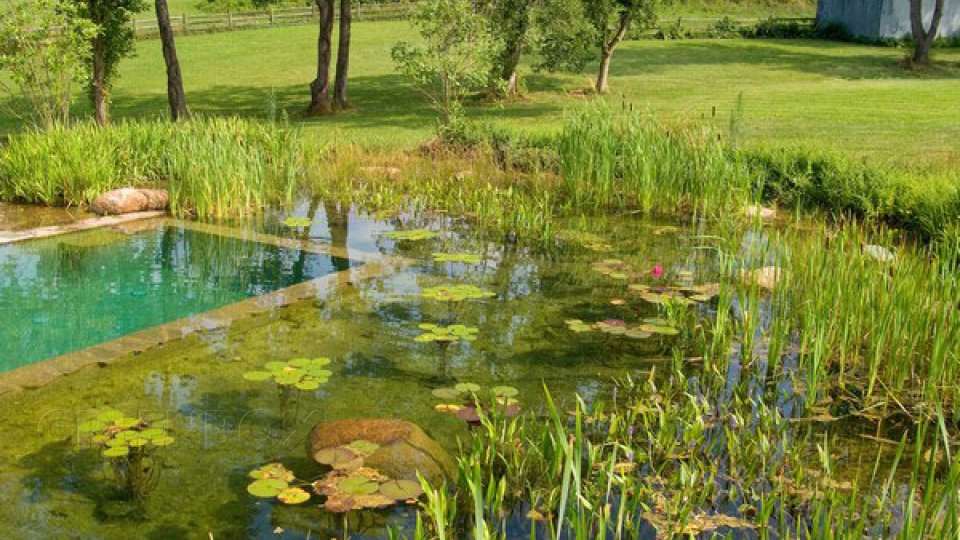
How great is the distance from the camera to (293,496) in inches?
167

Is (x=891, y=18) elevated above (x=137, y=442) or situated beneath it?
elevated above

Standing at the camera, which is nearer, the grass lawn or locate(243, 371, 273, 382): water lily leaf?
locate(243, 371, 273, 382): water lily leaf

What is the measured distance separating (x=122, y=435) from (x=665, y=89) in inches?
817

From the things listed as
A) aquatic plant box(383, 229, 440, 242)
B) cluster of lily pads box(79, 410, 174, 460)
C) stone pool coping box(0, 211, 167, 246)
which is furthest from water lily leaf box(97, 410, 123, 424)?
stone pool coping box(0, 211, 167, 246)

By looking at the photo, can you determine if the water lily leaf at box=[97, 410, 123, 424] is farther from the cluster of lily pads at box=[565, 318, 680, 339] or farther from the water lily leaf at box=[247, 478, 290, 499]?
the cluster of lily pads at box=[565, 318, 680, 339]

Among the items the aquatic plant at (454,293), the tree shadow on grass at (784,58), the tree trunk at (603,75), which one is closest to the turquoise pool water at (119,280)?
the aquatic plant at (454,293)

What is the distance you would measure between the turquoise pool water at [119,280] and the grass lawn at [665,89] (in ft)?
12.2

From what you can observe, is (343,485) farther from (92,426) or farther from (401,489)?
(92,426)

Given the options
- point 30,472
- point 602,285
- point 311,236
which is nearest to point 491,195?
point 311,236

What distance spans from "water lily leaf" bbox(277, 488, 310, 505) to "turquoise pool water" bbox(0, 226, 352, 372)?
9.42 ft

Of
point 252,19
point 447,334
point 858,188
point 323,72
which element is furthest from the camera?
point 252,19

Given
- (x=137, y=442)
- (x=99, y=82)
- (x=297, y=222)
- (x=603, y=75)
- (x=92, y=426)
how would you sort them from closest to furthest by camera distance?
(x=137, y=442) → (x=92, y=426) → (x=297, y=222) → (x=99, y=82) → (x=603, y=75)

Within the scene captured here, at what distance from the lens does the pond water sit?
165 inches

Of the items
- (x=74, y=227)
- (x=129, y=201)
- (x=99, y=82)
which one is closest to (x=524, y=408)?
(x=74, y=227)
